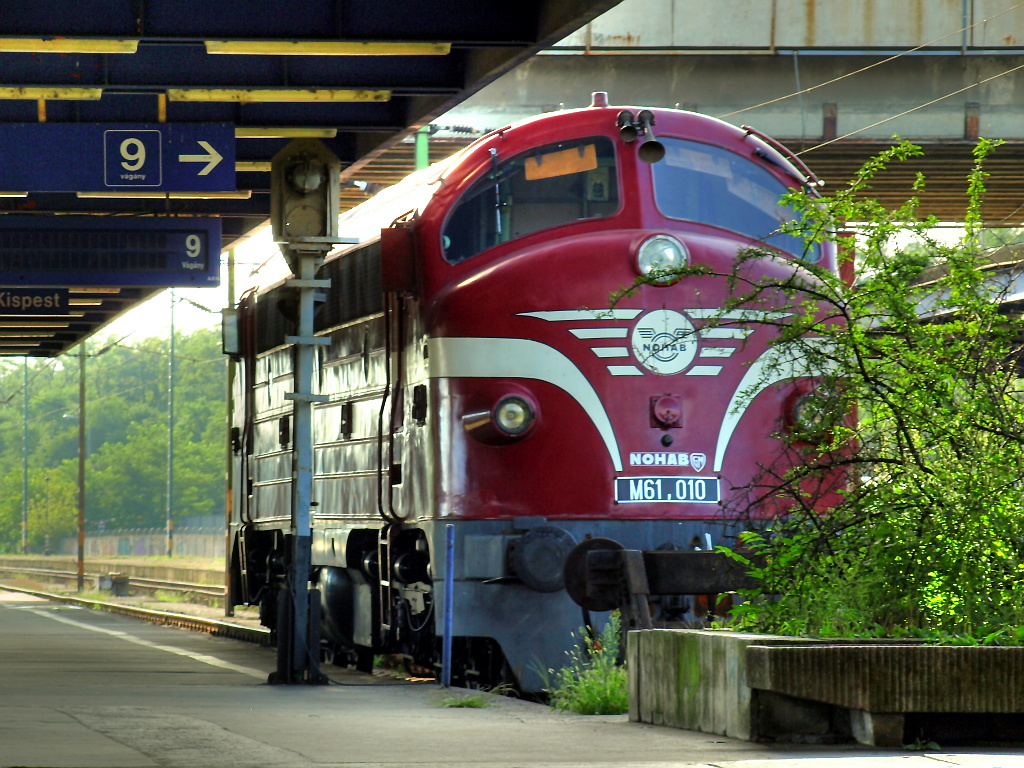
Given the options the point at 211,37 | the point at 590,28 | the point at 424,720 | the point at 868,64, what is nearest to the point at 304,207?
the point at 211,37

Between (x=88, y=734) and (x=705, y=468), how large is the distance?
4949 millimetres

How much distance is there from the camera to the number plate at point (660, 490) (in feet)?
39.3

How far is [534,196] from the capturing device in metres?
12.4

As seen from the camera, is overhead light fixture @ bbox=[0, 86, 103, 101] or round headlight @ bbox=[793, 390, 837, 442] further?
overhead light fixture @ bbox=[0, 86, 103, 101]

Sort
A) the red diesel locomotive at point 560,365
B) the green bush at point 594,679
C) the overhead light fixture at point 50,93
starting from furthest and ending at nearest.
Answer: the overhead light fixture at point 50,93, the red diesel locomotive at point 560,365, the green bush at point 594,679

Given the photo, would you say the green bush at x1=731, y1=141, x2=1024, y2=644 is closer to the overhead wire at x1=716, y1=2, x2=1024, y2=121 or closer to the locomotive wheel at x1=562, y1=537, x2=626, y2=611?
the locomotive wheel at x1=562, y1=537, x2=626, y2=611

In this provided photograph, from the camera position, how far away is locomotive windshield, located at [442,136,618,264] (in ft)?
40.5

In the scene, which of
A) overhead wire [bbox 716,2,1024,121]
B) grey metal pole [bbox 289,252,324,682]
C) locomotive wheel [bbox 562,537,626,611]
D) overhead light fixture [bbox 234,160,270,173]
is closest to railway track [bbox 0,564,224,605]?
overhead wire [bbox 716,2,1024,121]

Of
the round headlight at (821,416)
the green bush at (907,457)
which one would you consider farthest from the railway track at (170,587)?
the green bush at (907,457)

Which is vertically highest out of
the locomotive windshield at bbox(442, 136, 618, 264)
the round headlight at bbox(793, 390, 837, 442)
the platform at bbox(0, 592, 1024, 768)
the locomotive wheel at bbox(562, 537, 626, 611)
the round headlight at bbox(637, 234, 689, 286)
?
the locomotive windshield at bbox(442, 136, 618, 264)

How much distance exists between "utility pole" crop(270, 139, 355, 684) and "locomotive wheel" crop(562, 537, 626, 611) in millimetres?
2787

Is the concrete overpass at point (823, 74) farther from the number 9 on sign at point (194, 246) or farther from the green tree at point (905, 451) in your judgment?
the green tree at point (905, 451)

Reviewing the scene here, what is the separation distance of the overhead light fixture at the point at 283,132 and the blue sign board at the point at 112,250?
137 inches

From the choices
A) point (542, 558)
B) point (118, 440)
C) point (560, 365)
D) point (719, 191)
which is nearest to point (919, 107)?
point (719, 191)
